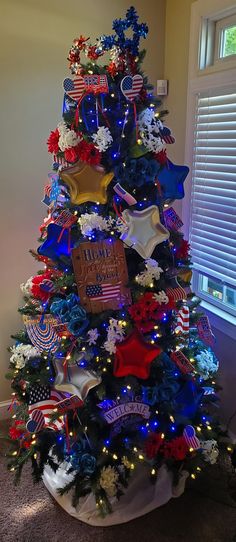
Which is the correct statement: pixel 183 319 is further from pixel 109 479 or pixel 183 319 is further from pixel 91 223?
pixel 109 479

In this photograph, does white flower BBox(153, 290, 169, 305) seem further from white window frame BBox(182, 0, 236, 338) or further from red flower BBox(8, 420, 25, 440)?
red flower BBox(8, 420, 25, 440)

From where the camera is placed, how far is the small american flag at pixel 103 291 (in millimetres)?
1562

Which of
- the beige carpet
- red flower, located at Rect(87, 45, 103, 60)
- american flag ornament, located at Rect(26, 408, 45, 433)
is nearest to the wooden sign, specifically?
american flag ornament, located at Rect(26, 408, 45, 433)

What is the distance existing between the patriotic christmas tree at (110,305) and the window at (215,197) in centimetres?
46

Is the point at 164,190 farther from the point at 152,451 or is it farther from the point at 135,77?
the point at 152,451

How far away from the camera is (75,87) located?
4.89 ft

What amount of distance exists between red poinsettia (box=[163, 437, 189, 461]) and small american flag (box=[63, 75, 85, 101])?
1413 mm

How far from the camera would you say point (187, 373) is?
1732 mm

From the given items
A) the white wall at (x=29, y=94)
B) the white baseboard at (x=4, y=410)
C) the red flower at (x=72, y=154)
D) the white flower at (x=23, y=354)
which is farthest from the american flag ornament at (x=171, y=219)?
the white baseboard at (x=4, y=410)

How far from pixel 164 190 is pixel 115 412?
35.8 inches

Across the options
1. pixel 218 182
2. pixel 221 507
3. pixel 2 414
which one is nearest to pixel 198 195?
pixel 218 182

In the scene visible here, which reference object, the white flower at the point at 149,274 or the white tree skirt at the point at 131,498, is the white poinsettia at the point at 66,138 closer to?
the white flower at the point at 149,274

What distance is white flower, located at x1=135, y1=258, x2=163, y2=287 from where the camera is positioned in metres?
1.54

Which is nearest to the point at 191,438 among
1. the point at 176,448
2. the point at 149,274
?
the point at 176,448
